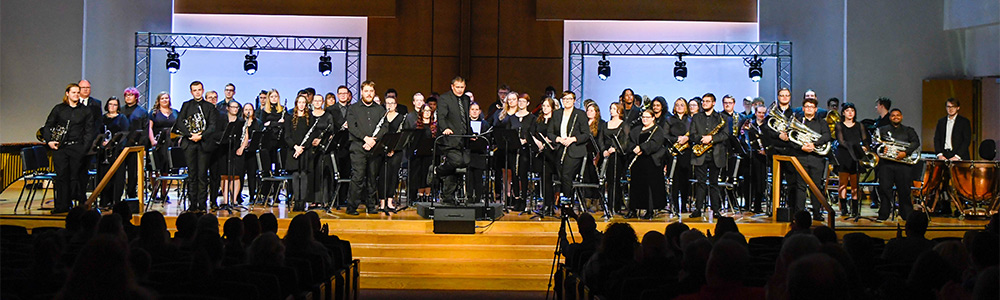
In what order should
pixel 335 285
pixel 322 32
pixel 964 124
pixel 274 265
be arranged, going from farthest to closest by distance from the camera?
pixel 322 32, pixel 964 124, pixel 335 285, pixel 274 265

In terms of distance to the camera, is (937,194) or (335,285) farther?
(937,194)

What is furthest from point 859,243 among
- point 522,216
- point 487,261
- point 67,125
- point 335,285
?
point 67,125

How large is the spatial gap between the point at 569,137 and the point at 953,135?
4.96 metres

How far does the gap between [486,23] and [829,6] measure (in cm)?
628

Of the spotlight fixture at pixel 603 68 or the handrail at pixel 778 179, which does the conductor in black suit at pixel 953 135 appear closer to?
the handrail at pixel 778 179

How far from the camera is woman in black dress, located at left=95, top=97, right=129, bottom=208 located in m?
10.5

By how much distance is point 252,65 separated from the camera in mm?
16016

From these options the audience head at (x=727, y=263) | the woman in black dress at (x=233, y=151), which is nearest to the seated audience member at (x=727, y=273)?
the audience head at (x=727, y=263)

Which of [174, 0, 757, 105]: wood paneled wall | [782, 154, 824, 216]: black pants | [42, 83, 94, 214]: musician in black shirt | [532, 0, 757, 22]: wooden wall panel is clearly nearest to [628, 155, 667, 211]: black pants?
[782, 154, 824, 216]: black pants

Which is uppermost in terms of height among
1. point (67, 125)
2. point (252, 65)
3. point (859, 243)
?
point (252, 65)

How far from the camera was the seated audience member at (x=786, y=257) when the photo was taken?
3422mm

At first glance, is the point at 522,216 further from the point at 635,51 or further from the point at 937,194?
the point at 635,51

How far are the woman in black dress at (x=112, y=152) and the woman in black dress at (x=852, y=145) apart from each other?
28.4ft

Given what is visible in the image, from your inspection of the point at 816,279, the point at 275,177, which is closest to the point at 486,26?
the point at 275,177
